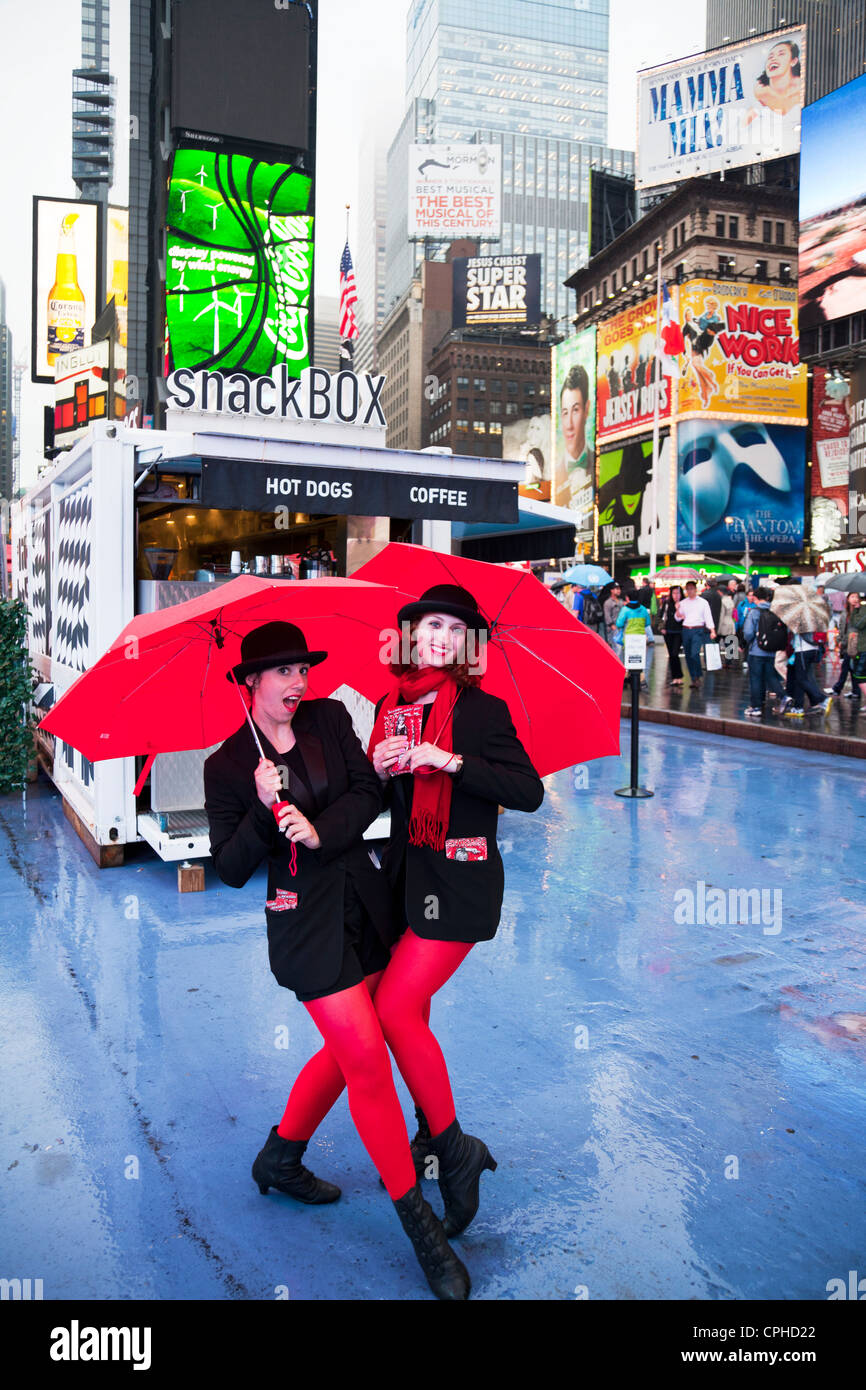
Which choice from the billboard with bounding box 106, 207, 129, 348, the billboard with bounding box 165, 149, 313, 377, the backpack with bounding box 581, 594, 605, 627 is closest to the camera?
the billboard with bounding box 165, 149, 313, 377

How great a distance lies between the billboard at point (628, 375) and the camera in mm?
58906

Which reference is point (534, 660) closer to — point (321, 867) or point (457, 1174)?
point (321, 867)

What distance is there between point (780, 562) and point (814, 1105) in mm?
57731

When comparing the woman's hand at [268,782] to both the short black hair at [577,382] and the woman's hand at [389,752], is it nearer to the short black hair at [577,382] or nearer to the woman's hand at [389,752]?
the woman's hand at [389,752]

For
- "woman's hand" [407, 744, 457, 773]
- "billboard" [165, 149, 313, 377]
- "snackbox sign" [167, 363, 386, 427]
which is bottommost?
"woman's hand" [407, 744, 457, 773]

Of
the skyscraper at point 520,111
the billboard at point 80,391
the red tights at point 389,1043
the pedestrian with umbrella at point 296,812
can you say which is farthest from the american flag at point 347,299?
the skyscraper at point 520,111

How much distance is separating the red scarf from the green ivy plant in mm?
7294

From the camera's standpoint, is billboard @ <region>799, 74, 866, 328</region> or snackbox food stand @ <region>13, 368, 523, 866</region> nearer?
snackbox food stand @ <region>13, 368, 523, 866</region>

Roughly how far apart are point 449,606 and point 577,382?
69.8m

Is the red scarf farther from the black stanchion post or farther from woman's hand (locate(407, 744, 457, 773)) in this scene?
the black stanchion post

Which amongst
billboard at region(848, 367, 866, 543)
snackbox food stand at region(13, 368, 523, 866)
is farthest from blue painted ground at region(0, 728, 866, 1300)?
billboard at region(848, 367, 866, 543)

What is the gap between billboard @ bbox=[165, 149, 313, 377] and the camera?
61.5 ft

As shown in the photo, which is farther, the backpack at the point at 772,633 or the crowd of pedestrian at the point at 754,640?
the crowd of pedestrian at the point at 754,640

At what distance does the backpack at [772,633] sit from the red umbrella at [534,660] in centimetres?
1085
